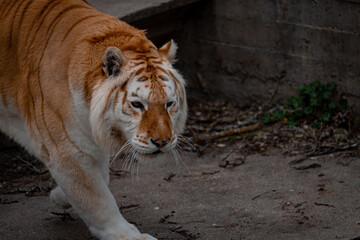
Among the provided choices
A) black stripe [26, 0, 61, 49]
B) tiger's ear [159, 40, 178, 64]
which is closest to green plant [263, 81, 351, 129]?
tiger's ear [159, 40, 178, 64]

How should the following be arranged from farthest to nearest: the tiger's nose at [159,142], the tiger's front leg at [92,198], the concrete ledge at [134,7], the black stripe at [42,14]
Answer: the concrete ledge at [134,7], the black stripe at [42,14], the tiger's front leg at [92,198], the tiger's nose at [159,142]

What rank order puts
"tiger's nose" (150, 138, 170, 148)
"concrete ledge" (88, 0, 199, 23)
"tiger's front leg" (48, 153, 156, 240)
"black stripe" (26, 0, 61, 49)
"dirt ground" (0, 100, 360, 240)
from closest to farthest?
"tiger's nose" (150, 138, 170, 148) → "tiger's front leg" (48, 153, 156, 240) → "black stripe" (26, 0, 61, 49) → "dirt ground" (0, 100, 360, 240) → "concrete ledge" (88, 0, 199, 23)

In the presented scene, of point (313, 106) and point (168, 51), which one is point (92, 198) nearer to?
point (168, 51)

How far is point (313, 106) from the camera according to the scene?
18.9 ft

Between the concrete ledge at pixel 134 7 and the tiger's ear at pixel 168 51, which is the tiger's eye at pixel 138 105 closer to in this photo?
the tiger's ear at pixel 168 51

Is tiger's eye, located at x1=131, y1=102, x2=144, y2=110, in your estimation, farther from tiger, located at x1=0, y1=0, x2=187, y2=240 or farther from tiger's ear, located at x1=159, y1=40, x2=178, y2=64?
tiger's ear, located at x1=159, y1=40, x2=178, y2=64

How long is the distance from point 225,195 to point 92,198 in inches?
48.9

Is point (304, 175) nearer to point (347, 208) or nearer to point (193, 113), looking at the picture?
point (347, 208)

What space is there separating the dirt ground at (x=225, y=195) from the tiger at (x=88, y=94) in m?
0.52

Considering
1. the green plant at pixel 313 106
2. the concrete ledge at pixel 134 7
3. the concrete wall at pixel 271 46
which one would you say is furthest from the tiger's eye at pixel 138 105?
the concrete wall at pixel 271 46

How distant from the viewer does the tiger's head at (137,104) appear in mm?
3352

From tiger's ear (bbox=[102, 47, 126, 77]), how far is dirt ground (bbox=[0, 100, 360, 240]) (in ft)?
3.91

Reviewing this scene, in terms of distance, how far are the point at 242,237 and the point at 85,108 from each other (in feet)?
4.22

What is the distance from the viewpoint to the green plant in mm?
5645
